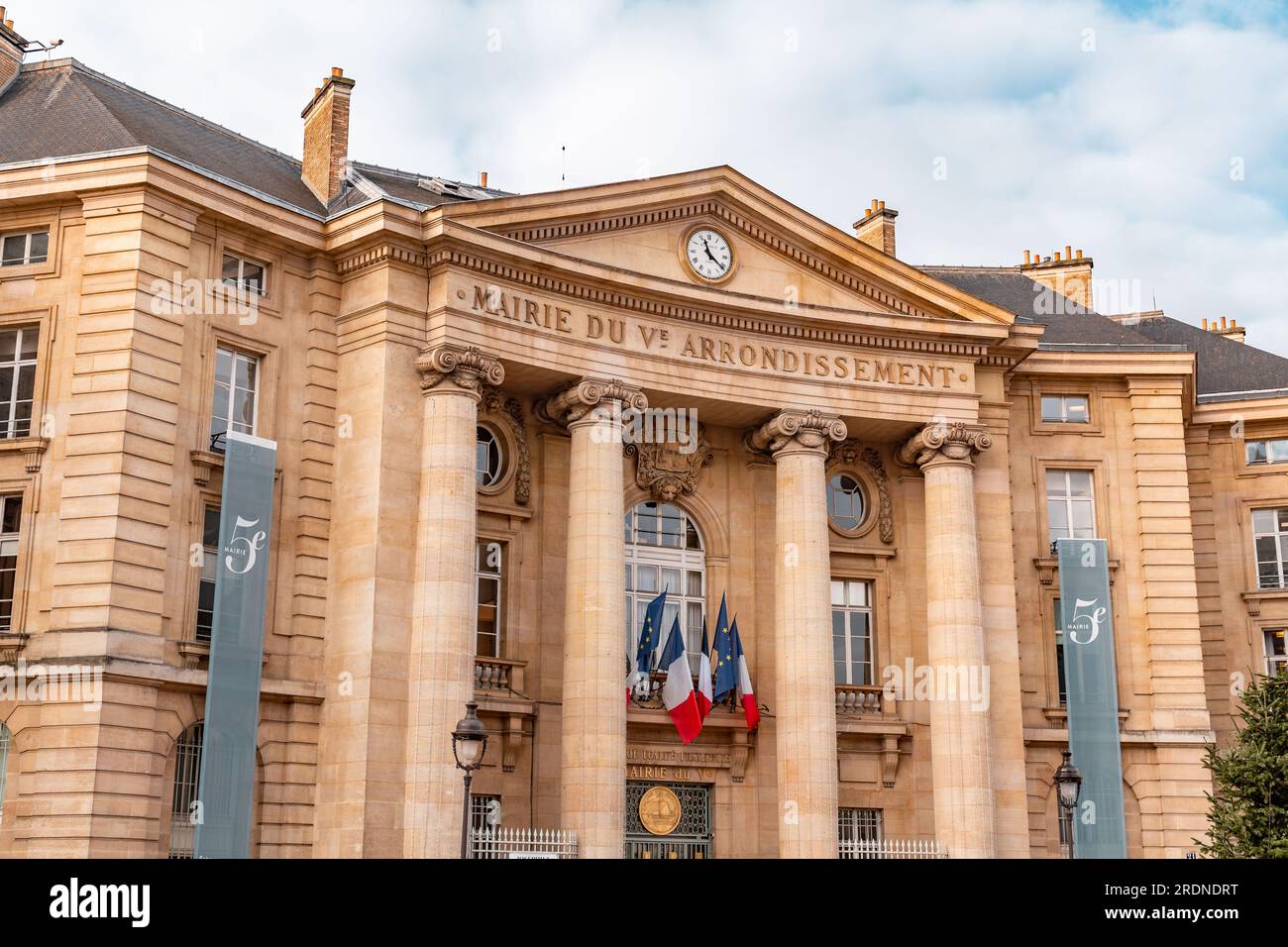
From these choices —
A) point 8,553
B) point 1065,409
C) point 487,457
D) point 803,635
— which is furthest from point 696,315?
point 8,553

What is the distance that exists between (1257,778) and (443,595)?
13.2 meters

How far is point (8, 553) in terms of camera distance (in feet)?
77.0

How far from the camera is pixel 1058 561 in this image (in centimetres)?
3141

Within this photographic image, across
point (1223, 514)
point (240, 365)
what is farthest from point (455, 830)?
point (1223, 514)

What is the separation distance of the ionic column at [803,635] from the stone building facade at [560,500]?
8 cm

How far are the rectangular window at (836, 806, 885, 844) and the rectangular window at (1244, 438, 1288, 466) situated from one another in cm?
1259

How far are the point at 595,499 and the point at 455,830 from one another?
6.21 metres

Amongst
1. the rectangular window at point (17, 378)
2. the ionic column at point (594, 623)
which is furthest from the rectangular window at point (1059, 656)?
the rectangular window at point (17, 378)

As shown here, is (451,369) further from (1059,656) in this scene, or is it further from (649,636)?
(1059,656)

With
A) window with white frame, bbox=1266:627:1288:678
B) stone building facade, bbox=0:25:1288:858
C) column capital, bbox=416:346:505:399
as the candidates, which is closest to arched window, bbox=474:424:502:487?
stone building facade, bbox=0:25:1288:858

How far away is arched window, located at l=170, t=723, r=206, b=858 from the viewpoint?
2317 cm

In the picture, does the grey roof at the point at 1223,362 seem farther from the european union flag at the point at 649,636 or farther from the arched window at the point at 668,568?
the european union flag at the point at 649,636

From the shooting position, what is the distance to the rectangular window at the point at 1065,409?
32.8m
